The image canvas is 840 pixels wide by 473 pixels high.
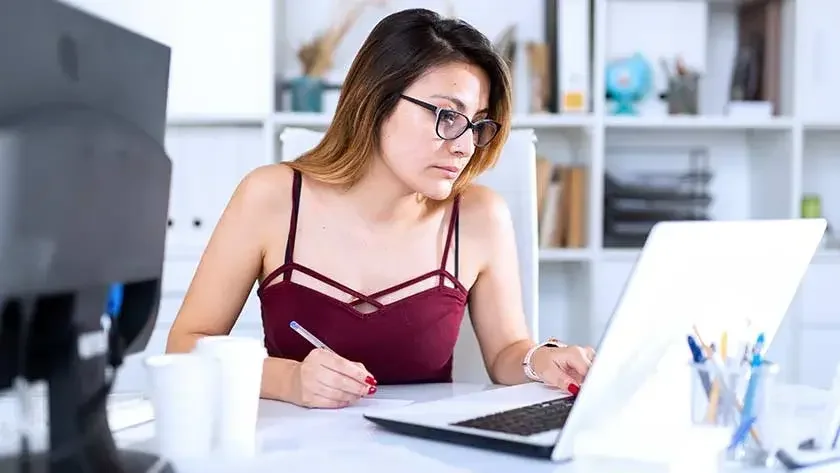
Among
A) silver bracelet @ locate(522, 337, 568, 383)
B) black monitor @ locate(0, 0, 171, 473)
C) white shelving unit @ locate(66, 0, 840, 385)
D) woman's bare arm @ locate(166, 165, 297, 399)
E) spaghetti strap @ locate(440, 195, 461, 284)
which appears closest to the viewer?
black monitor @ locate(0, 0, 171, 473)

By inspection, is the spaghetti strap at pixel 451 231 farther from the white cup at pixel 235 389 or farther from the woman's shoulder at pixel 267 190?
the white cup at pixel 235 389

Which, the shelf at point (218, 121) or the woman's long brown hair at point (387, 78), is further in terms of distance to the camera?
the shelf at point (218, 121)

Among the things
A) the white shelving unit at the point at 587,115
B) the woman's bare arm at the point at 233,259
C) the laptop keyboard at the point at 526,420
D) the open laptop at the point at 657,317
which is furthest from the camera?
the white shelving unit at the point at 587,115

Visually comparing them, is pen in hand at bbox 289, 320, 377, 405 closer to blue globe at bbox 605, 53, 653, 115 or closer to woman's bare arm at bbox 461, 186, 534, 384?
woman's bare arm at bbox 461, 186, 534, 384

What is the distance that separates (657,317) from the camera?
901 millimetres

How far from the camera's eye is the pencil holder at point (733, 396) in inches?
35.1

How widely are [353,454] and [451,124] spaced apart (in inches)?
28.7

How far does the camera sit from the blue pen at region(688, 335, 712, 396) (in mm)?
897

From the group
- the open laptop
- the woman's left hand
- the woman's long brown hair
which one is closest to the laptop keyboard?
the open laptop

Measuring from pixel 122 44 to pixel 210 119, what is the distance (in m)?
1.88

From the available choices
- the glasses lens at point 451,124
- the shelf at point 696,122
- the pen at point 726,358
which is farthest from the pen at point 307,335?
the shelf at point 696,122

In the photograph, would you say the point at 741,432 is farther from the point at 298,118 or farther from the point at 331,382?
the point at 298,118

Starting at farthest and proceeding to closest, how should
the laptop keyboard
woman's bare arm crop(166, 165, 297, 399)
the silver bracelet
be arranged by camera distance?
woman's bare arm crop(166, 165, 297, 399) < the silver bracelet < the laptop keyboard

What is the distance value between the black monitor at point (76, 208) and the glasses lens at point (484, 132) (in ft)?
2.23
